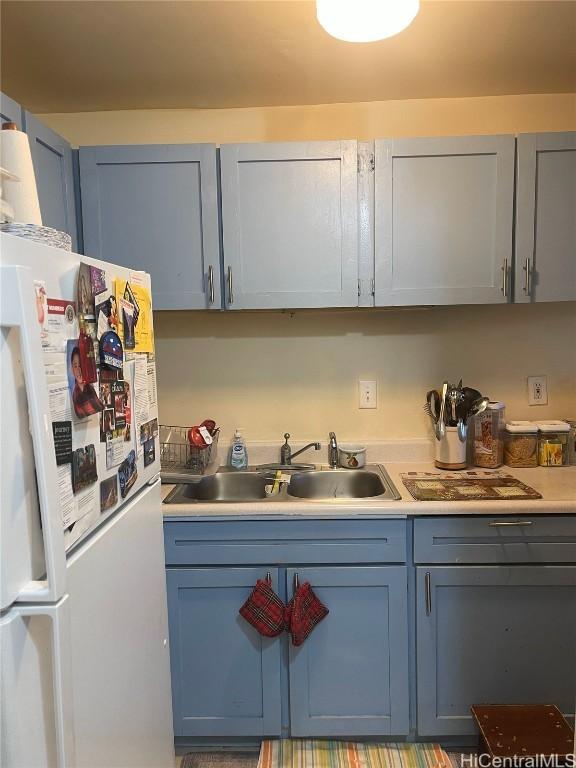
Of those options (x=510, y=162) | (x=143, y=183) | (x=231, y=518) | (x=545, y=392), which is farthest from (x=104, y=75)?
(x=545, y=392)

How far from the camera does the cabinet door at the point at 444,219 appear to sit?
1.88 metres

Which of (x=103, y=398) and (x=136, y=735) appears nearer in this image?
(x=103, y=398)

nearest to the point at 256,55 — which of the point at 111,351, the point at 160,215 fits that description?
the point at 160,215

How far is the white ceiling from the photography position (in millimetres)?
1521

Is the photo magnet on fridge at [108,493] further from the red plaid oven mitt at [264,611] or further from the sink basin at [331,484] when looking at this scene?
the sink basin at [331,484]

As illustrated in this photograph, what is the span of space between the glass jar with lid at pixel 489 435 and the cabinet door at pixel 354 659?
2.17 ft

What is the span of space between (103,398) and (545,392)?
1992 millimetres

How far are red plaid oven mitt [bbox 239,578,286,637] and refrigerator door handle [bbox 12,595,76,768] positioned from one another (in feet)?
3.32

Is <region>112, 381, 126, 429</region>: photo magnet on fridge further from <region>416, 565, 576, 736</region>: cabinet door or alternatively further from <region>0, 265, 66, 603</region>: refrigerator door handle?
<region>416, 565, 576, 736</region>: cabinet door

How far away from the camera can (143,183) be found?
192cm

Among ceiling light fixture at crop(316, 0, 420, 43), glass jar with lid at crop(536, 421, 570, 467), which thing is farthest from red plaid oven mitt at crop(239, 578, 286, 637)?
ceiling light fixture at crop(316, 0, 420, 43)

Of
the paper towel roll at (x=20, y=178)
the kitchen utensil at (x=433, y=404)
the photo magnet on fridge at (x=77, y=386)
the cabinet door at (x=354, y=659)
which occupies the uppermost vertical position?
the paper towel roll at (x=20, y=178)

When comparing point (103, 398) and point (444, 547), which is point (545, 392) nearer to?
point (444, 547)

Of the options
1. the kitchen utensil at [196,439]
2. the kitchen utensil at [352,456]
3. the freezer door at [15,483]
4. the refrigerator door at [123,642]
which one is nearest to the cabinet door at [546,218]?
the kitchen utensil at [352,456]
